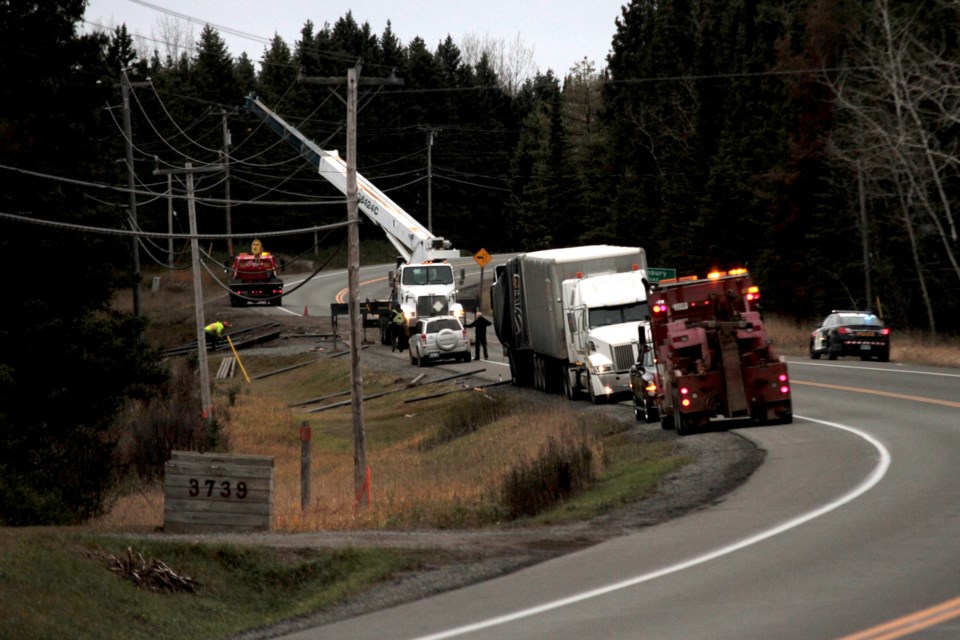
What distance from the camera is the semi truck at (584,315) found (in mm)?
30562

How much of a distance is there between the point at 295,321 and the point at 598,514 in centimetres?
5183

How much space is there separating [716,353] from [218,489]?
31.0 feet

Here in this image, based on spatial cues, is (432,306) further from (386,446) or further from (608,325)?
(608,325)

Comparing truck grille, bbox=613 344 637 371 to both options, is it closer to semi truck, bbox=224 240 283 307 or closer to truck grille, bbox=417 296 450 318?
truck grille, bbox=417 296 450 318

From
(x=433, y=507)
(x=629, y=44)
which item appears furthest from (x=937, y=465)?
(x=629, y=44)

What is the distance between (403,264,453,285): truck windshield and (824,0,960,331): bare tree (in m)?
16.5

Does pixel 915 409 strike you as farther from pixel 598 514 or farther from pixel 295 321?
pixel 295 321

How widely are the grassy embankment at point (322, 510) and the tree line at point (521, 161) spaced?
17.5 feet

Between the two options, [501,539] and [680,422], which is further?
[680,422]

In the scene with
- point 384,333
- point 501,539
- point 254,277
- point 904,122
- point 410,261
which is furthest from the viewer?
point 254,277

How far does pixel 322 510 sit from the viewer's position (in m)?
21.2

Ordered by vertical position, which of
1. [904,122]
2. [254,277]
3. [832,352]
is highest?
[904,122]

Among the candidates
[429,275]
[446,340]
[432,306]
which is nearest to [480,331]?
[446,340]

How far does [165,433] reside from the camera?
119ft
